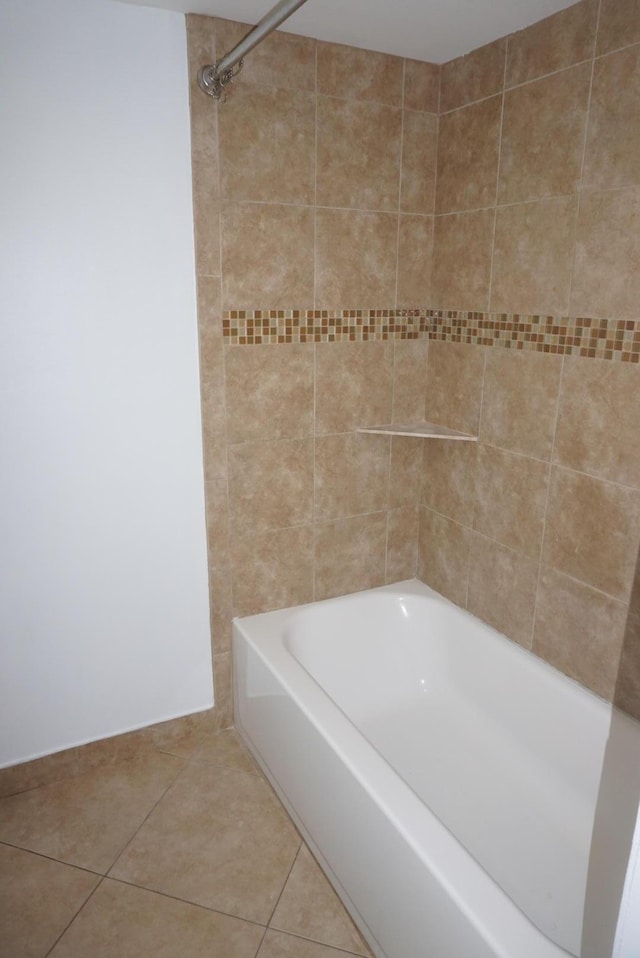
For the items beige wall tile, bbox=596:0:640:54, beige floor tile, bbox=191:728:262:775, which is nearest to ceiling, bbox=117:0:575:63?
beige wall tile, bbox=596:0:640:54

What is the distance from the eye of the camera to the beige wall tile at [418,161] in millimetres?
2297

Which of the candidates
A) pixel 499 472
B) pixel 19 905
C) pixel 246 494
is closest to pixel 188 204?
pixel 246 494

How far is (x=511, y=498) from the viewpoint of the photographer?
87.0 inches

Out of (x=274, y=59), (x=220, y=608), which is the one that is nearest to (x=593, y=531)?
(x=220, y=608)

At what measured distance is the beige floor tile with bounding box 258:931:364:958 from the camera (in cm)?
169

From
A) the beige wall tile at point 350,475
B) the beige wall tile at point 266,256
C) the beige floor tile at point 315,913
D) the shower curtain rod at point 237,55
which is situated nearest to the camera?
the shower curtain rod at point 237,55

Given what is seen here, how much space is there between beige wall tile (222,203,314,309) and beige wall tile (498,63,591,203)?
649 mm

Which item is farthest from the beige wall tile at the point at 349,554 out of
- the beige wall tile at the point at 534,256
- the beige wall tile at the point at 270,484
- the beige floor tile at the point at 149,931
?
the beige floor tile at the point at 149,931

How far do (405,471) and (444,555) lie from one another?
36cm

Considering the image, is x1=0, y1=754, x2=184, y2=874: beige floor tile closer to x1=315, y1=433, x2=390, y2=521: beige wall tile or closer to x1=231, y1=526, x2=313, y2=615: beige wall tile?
x1=231, y1=526, x2=313, y2=615: beige wall tile

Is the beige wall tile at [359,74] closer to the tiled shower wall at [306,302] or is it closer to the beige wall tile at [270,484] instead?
the tiled shower wall at [306,302]

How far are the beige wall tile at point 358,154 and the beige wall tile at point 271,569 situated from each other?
1.17 meters

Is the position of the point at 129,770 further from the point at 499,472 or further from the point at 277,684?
the point at 499,472

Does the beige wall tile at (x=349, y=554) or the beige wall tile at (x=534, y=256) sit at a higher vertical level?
the beige wall tile at (x=534, y=256)
